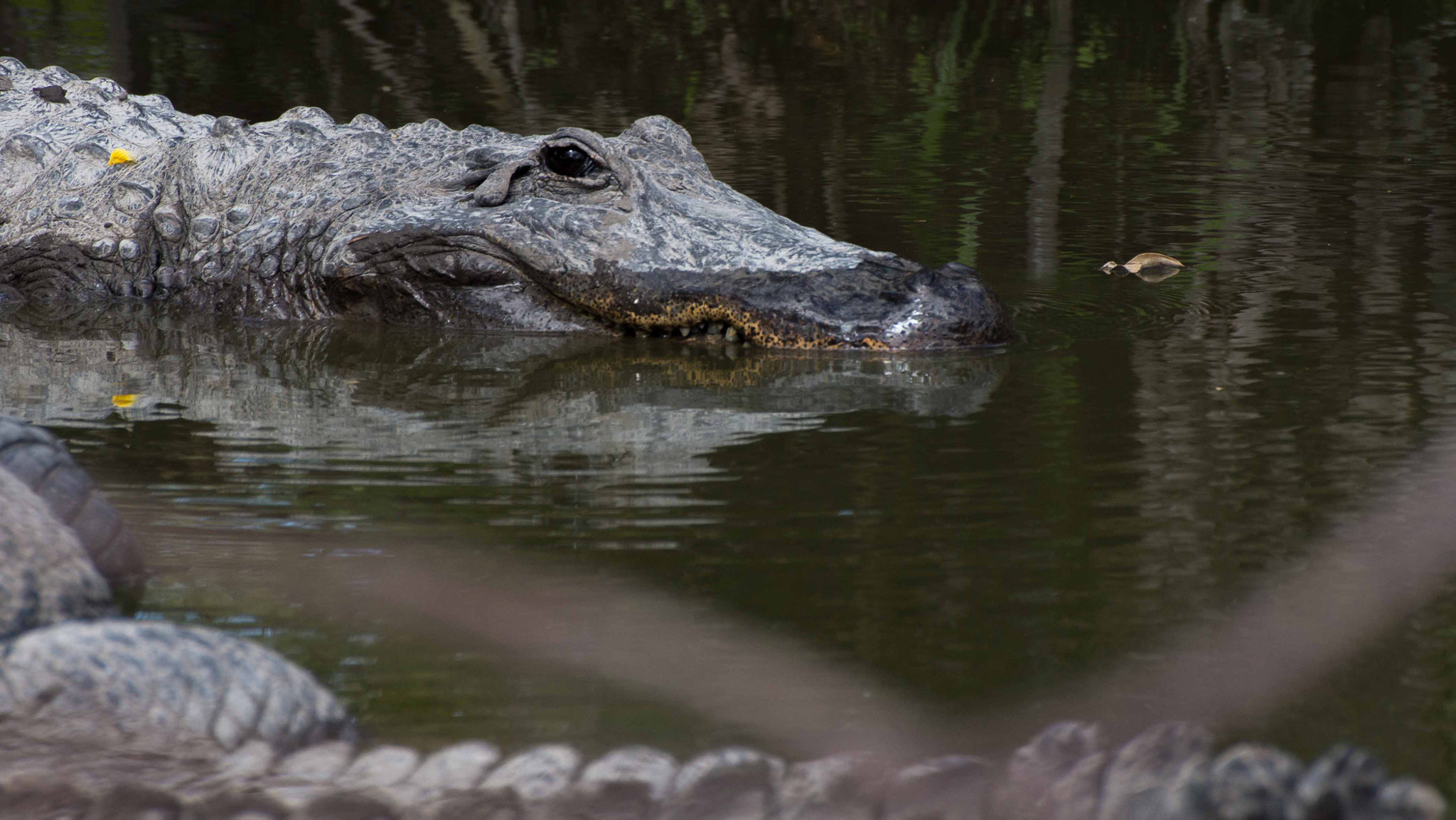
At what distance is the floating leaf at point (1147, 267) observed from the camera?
654cm

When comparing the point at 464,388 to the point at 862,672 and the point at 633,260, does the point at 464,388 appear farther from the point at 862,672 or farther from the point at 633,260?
the point at 862,672

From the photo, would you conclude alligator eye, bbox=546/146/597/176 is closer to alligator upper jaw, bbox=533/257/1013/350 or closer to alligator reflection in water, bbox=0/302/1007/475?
alligator upper jaw, bbox=533/257/1013/350

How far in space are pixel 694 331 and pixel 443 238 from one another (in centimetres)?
102

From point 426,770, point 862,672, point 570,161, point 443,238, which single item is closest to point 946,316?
point 570,161

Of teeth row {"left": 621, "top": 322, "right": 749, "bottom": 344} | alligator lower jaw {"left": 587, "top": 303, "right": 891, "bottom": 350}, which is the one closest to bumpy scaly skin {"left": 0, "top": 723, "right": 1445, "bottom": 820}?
alligator lower jaw {"left": 587, "top": 303, "right": 891, "bottom": 350}

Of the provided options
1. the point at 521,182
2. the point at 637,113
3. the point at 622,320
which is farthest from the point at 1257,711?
the point at 637,113

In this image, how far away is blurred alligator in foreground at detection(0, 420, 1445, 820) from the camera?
1902 millimetres

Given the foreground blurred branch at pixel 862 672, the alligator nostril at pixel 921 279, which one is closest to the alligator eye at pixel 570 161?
the alligator nostril at pixel 921 279

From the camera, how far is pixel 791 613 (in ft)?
9.61

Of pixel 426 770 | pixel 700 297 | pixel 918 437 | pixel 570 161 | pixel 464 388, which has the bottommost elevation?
pixel 426 770

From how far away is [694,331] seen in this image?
5.80 meters

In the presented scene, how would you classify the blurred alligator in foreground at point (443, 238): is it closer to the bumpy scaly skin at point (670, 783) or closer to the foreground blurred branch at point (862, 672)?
the foreground blurred branch at point (862, 672)

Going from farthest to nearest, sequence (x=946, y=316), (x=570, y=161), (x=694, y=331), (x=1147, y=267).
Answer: (x=1147, y=267)
(x=570, y=161)
(x=694, y=331)
(x=946, y=316)

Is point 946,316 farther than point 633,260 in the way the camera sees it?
No
